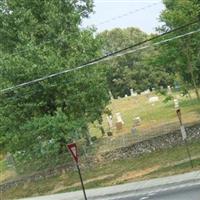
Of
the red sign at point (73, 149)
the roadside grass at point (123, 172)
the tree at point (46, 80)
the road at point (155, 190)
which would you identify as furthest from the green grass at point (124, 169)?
the red sign at point (73, 149)

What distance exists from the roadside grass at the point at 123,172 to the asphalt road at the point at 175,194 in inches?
135

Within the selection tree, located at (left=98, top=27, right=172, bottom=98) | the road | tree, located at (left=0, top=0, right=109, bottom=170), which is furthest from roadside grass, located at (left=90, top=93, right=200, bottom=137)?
the road

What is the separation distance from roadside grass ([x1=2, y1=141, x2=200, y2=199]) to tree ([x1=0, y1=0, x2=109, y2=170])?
2.22 meters

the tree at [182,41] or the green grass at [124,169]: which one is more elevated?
the tree at [182,41]

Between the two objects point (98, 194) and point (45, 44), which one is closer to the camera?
point (98, 194)

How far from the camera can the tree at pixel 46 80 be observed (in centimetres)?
3312

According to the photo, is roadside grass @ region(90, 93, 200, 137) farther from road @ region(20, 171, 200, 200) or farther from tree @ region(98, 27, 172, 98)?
road @ region(20, 171, 200, 200)

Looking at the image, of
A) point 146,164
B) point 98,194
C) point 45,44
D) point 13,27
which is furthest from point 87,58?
point 98,194

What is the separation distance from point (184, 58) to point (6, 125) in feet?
38.3

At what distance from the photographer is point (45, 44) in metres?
34.4

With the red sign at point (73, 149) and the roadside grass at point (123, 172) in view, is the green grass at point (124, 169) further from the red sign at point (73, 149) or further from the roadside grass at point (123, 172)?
the red sign at point (73, 149)

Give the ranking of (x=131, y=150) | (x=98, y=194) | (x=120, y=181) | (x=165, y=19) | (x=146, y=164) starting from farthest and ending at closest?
(x=165, y=19) < (x=131, y=150) < (x=146, y=164) < (x=120, y=181) < (x=98, y=194)

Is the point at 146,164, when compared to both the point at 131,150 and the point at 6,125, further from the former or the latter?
the point at 6,125

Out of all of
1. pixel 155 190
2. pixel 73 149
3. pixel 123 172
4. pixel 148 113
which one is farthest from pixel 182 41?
pixel 148 113
